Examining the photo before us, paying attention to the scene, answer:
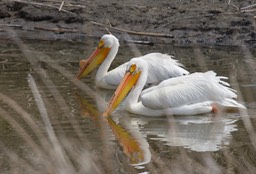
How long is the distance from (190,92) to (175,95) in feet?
0.55

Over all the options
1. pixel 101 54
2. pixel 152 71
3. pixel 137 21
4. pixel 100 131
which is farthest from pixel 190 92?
pixel 137 21

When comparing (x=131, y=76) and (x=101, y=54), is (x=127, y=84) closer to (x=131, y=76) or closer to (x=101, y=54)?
(x=131, y=76)

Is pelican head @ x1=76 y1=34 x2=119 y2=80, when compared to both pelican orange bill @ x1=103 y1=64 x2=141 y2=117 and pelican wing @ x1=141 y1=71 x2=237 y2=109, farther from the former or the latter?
pelican wing @ x1=141 y1=71 x2=237 y2=109

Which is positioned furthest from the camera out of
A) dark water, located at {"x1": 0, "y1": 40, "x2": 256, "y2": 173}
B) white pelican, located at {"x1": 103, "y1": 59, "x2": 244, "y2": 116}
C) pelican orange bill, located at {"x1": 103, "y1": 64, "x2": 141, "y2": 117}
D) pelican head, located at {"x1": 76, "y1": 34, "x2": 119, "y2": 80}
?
pelican head, located at {"x1": 76, "y1": 34, "x2": 119, "y2": 80}

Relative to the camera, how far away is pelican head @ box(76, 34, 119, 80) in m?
9.69

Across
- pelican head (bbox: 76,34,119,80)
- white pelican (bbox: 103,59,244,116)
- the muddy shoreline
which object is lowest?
the muddy shoreline

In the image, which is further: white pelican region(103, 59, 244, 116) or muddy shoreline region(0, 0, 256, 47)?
muddy shoreline region(0, 0, 256, 47)

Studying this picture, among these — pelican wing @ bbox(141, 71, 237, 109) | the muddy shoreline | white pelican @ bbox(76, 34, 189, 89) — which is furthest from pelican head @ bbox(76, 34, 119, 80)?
the muddy shoreline

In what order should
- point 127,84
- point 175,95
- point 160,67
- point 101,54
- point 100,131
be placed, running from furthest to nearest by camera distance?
point 101,54, point 160,67, point 127,84, point 175,95, point 100,131

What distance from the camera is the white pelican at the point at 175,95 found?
785 centimetres

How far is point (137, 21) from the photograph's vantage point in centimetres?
1246

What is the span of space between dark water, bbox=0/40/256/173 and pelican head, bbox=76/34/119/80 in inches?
8.8

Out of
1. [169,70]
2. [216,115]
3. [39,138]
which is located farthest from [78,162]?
[169,70]

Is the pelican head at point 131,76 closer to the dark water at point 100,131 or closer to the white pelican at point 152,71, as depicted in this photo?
the dark water at point 100,131
